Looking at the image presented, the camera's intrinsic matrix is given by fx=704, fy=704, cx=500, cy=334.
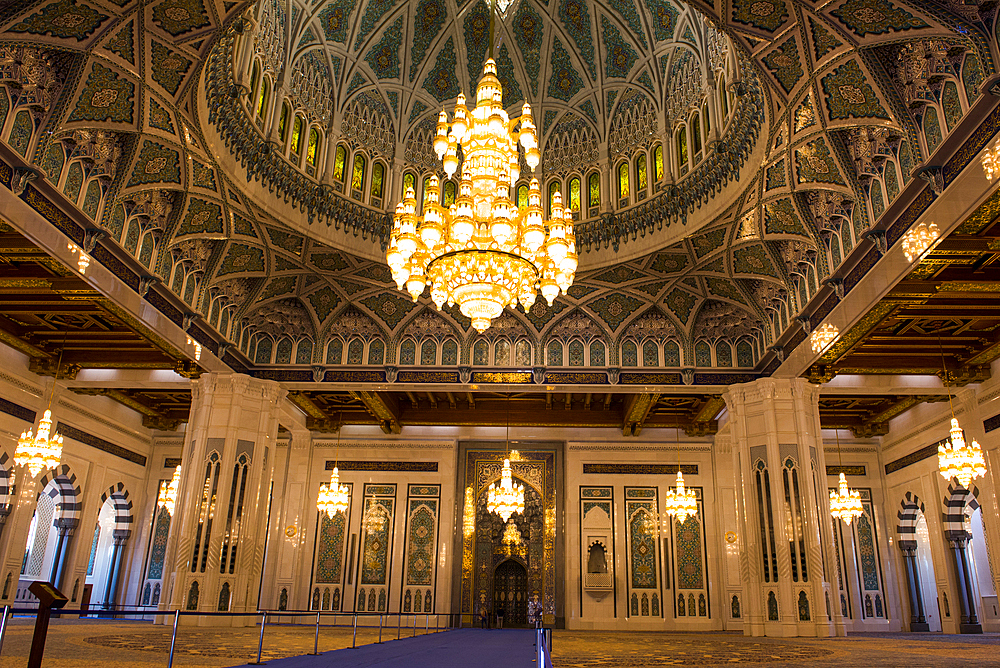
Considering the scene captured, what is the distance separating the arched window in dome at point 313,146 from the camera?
1223cm

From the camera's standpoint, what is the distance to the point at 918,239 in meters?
7.82

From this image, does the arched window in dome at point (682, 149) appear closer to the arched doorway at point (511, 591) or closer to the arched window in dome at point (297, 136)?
the arched window in dome at point (297, 136)

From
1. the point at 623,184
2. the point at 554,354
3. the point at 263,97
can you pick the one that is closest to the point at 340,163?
the point at 263,97

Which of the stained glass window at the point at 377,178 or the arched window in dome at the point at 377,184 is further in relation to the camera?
the stained glass window at the point at 377,178

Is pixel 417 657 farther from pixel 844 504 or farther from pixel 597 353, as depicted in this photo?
pixel 844 504

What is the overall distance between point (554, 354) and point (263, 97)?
6919mm

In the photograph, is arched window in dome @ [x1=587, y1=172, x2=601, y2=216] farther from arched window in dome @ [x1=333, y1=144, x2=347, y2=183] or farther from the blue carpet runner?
the blue carpet runner

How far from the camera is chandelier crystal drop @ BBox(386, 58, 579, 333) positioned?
686cm

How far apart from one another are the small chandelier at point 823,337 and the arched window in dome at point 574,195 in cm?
475

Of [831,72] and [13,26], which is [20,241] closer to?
[13,26]

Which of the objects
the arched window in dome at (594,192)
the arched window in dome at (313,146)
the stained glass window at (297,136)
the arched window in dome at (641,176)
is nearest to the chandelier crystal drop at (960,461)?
the arched window in dome at (641,176)

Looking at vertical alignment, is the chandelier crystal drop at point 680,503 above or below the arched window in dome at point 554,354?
below

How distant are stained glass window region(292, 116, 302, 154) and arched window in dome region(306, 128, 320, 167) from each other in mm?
238

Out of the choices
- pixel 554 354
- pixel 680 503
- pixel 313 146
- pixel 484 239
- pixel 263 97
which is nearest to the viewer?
pixel 484 239
